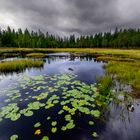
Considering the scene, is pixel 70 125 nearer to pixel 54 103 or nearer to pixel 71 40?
pixel 54 103

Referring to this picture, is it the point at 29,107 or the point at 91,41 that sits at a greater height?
the point at 91,41

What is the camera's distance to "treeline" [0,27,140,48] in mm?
82062

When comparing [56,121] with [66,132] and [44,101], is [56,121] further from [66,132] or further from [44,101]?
[44,101]

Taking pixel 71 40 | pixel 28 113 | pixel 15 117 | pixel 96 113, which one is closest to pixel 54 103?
pixel 28 113

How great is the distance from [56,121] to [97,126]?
1982 mm

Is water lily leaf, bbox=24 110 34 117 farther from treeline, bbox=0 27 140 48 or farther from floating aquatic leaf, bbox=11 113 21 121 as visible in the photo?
treeline, bbox=0 27 140 48

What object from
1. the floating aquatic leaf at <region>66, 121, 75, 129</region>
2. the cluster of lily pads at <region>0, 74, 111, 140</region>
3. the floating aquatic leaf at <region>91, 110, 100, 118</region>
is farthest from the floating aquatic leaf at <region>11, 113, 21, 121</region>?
the floating aquatic leaf at <region>91, 110, 100, 118</region>

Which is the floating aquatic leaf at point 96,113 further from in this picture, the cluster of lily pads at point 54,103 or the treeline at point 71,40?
the treeline at point 71,40

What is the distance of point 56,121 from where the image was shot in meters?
6.64

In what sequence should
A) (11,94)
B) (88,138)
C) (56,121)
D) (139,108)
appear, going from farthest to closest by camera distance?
(11,94), (139,108), (56,121), (88,138)

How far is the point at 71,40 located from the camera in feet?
397

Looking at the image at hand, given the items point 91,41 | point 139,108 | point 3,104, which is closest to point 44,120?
point 3,104

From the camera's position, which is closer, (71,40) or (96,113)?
(96,113)

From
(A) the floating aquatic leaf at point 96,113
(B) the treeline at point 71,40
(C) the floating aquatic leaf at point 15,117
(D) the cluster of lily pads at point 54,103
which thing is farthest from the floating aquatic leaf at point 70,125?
(B) the treeline at point 71,40
